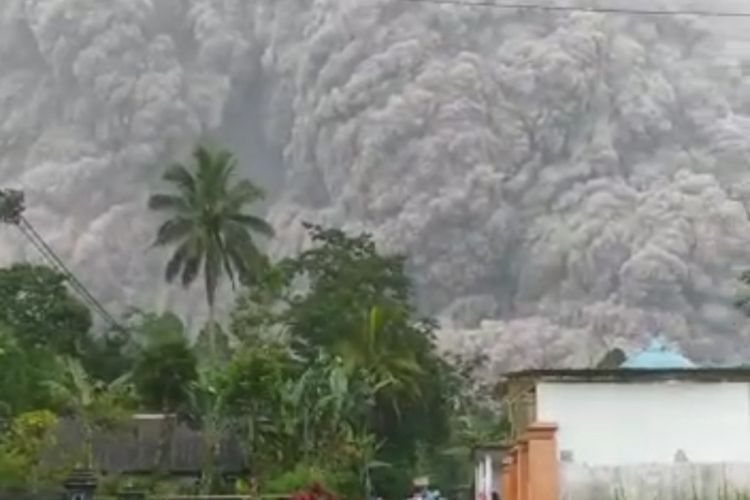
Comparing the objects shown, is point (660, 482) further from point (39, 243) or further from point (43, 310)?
point (39, 243)

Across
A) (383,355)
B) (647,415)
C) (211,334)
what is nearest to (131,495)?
→ (383,355)

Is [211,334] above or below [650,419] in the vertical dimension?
above

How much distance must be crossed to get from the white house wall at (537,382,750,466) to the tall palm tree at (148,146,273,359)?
28.3 m

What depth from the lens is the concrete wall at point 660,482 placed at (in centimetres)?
1848

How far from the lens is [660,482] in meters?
18.5

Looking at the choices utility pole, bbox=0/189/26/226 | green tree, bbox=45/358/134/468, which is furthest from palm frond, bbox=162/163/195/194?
green tree, bbox=45/358/134/468

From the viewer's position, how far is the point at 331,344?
4362 cm

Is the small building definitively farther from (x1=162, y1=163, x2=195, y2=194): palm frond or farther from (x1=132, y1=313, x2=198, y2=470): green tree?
(x1=162, y1=163, x2=195, y2=194): palm frond

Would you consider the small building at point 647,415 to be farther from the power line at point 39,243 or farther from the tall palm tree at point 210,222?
the power line at point 39,243

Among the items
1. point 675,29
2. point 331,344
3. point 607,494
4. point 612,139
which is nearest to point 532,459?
point 607,494

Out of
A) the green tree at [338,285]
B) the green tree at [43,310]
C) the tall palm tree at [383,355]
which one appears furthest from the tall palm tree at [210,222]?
the tall palm tree at [383,355]

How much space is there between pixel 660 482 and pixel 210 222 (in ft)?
98.2

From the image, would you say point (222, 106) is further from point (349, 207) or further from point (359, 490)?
point (359, 490)

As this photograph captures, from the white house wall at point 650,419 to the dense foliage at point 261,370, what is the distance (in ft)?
12.1
